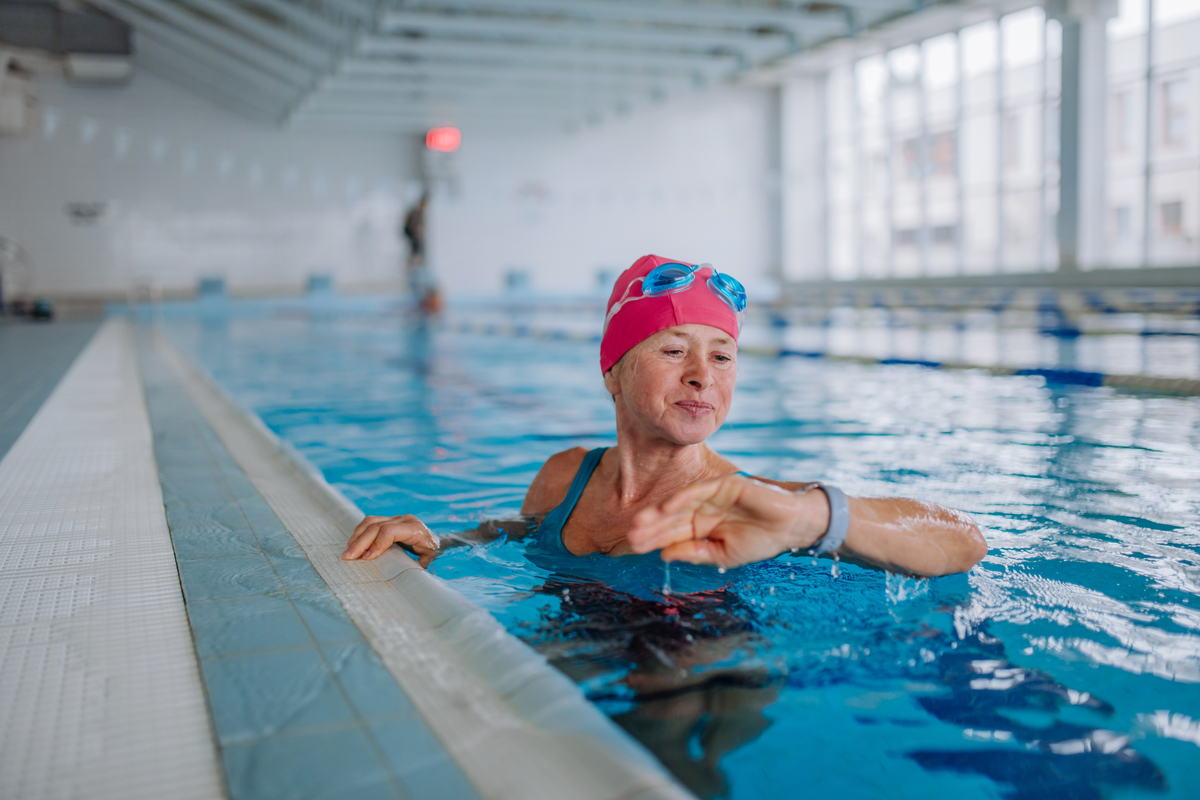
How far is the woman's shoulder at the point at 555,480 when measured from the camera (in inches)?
97.0

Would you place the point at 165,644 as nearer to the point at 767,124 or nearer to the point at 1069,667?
the point at 1069,667

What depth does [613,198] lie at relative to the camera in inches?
886

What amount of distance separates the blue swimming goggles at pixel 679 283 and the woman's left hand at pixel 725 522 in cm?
60

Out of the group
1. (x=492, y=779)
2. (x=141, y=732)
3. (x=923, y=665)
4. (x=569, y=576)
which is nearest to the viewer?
(x=492, y=779)

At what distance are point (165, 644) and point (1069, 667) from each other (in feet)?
5.57

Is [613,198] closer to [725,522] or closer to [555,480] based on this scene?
[555,480]

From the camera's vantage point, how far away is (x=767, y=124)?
2347 centimetres

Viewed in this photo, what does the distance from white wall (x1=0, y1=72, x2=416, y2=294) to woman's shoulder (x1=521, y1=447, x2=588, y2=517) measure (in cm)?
1944

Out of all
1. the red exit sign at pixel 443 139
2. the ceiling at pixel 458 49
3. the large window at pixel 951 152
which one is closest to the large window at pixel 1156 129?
the large window at pixel 951 152

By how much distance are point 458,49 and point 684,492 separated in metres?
14.3

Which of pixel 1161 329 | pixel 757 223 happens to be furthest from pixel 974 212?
pixel 1161 329

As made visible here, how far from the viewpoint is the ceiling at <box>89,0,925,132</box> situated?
13062 millimetres

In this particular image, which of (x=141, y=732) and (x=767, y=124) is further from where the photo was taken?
(x=767, y=124)

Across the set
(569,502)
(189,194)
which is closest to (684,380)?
(569,502)
